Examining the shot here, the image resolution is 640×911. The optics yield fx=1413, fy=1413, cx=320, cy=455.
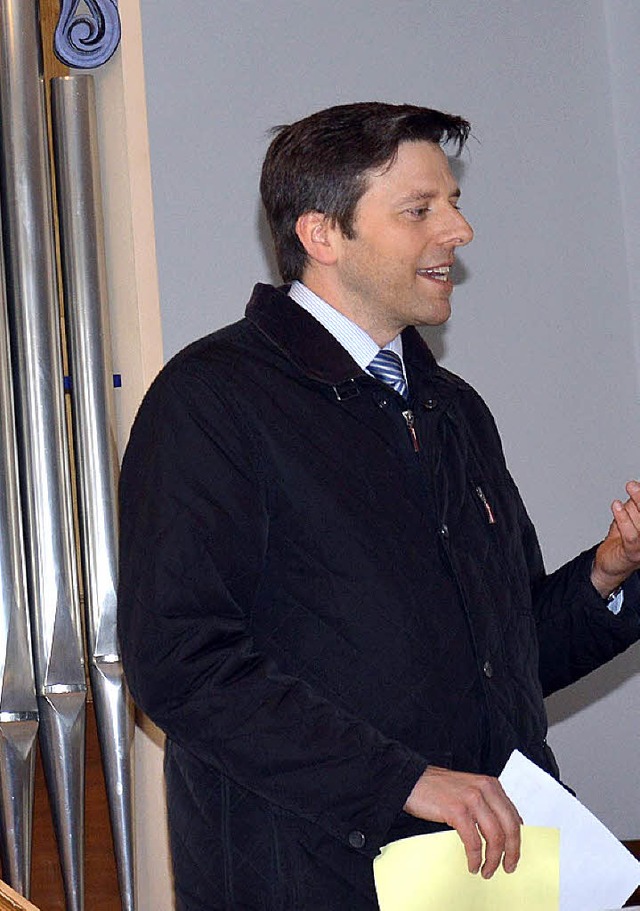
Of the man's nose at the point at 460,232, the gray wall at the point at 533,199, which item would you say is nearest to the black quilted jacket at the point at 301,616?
the man's nose at the point at 460,232

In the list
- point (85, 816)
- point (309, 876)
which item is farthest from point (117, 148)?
point (309, 876)

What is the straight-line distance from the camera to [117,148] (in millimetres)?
2826

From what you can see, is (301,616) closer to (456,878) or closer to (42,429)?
(456,878)

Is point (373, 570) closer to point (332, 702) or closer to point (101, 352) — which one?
point (332, 702)

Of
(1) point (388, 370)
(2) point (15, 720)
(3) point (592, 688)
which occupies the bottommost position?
(3) point (592, 688)

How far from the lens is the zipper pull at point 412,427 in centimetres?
173

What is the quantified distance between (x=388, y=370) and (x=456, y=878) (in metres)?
0.68

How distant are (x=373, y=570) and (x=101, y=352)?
1.28 m

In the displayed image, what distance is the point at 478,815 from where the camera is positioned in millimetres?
1376

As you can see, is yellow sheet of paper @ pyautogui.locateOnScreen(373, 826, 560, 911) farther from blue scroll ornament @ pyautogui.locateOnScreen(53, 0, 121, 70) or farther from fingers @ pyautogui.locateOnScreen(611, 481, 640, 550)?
blue scroll ornament @ pyautogui.locateOnScreen(53, 0, 121, 70)

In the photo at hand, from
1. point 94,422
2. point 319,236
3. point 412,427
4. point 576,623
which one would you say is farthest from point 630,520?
point 94,422

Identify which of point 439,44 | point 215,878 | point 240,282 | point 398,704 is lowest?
point 215,878

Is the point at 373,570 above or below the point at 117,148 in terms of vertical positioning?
below

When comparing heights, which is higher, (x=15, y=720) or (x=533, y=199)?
(x=533, y=199)
